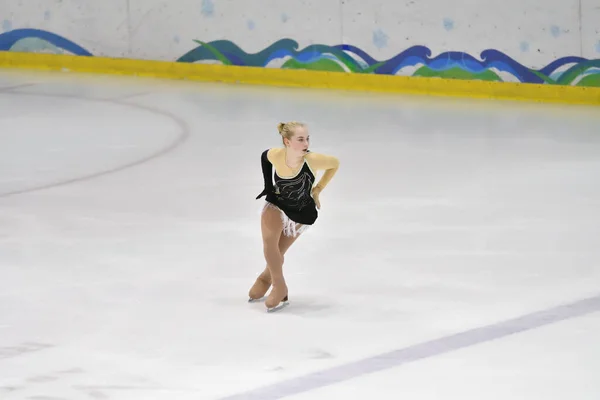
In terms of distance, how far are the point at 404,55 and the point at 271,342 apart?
271 inches

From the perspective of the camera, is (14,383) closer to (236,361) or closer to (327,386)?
(236,361)

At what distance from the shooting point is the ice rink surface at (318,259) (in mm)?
4637

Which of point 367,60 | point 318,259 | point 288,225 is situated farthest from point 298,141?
point 367,60

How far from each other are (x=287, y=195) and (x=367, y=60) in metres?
6.61

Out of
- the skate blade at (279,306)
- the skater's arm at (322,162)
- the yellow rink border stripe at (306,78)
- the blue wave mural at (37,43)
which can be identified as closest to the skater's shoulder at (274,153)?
the skater's arm at (322,162)

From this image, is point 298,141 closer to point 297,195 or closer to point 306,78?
point 297,195

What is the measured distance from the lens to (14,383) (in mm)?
4598

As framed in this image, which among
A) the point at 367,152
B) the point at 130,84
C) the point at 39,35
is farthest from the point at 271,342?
the point at 39,35

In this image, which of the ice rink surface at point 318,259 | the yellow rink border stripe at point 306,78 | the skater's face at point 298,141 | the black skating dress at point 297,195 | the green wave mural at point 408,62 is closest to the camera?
the ice rink surface at point 318,259

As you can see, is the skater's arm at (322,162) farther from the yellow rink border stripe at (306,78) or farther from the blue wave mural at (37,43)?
the blue wave mural at (37,43)

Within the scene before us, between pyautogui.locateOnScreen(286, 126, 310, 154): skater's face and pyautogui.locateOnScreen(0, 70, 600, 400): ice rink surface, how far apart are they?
2.28 ft

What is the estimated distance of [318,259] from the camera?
6324 mm

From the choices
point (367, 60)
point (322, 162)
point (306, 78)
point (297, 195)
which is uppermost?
point (322, 162)

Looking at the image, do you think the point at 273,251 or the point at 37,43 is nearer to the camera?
the point at 273,251
